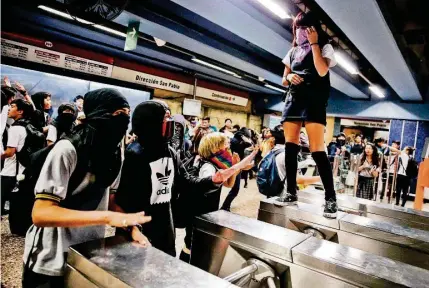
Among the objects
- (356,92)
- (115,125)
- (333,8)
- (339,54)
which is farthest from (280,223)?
(356,92)

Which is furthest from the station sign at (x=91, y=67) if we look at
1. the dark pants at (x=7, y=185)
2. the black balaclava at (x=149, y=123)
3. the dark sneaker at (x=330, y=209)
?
the dark sneaker at (x=330, y=209)

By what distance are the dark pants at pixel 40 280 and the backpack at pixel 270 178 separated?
2136 mm

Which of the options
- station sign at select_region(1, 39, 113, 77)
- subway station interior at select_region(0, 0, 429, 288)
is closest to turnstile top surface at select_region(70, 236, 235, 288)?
subway station interior at select_region(0, 0, 429, 288)

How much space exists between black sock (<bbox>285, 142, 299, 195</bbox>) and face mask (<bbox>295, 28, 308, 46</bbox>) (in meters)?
0.77

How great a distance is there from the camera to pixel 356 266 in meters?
1.19

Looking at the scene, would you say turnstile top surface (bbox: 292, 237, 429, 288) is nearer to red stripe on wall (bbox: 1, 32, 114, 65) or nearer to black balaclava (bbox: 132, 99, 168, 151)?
black balaclava (bbox: 132, 99, 168, 151)

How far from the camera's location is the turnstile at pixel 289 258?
1163 millimetres

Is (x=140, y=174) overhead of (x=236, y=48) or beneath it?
beneath

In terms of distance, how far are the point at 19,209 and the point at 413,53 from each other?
1083 centimetres

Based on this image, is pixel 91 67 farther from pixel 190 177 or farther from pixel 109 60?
pixel 190 177

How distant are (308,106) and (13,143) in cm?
355

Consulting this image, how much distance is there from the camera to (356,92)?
433 inches

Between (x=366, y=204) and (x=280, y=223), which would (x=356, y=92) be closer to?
(x=366, y=204)

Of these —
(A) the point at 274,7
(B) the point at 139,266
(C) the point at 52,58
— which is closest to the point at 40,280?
(B) the point at 139,266
